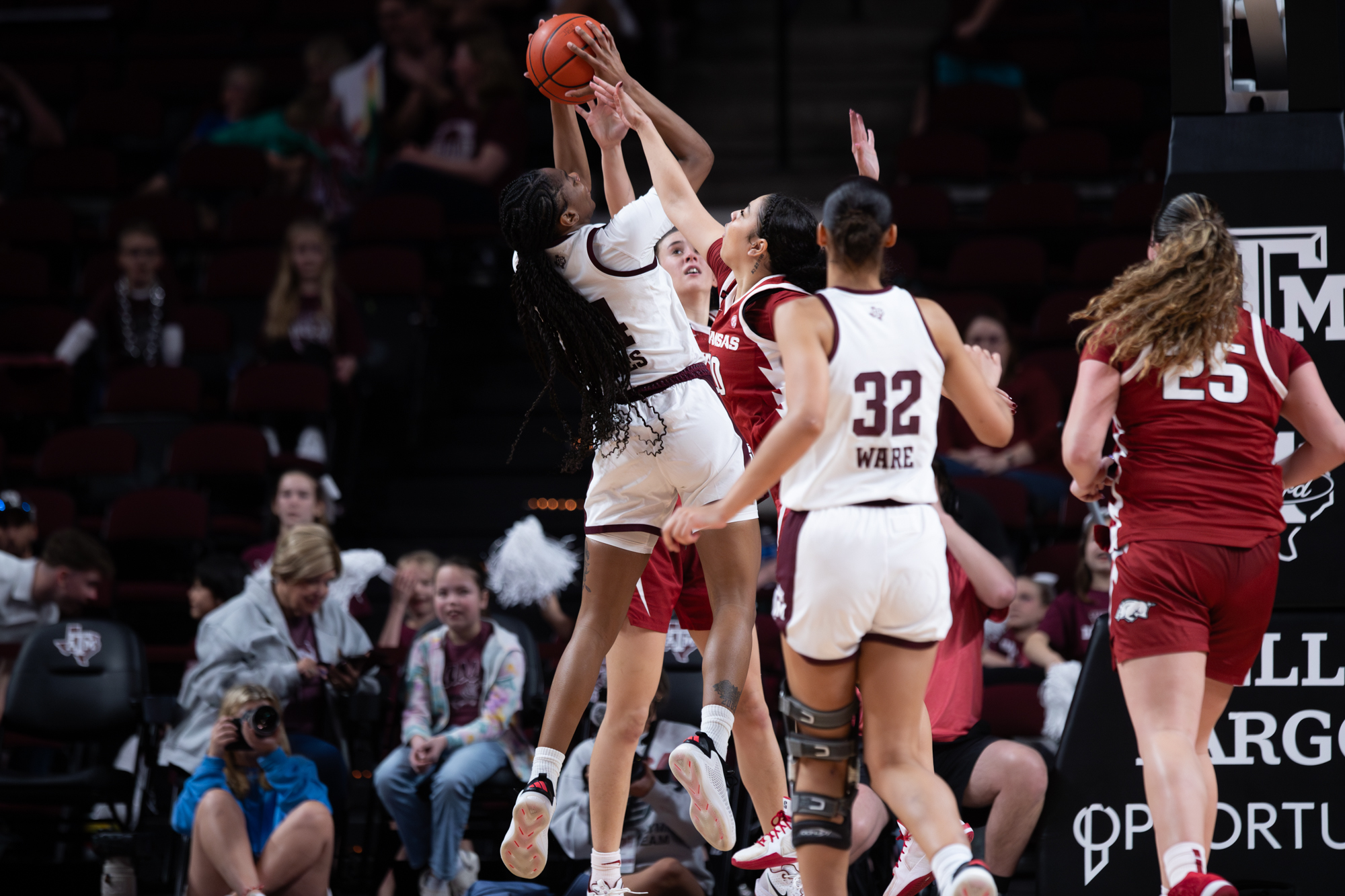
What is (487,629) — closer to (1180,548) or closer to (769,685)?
(769,685)

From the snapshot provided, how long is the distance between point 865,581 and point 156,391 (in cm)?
633

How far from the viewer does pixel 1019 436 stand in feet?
26.1

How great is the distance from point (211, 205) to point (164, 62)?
6.63ft

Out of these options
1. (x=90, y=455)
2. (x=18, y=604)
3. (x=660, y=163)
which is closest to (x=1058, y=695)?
(x=660, y=163)

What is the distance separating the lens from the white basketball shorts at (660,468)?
434 cm

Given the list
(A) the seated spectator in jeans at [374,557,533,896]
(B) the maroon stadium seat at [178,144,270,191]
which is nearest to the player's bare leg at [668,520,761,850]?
(A) the seated spectator in jeans at [374,557,533,896]

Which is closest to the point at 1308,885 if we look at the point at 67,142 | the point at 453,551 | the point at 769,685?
the point at 769,685

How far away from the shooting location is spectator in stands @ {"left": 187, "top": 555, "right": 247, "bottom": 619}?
269 inches

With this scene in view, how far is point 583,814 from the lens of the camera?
5.70m

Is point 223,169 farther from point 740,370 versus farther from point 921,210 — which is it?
point 740,370

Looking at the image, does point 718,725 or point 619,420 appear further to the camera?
point 619,420

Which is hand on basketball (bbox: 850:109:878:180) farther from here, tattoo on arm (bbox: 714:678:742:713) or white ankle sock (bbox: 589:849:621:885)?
white ankle sock (bbox: 589:849:621:885)

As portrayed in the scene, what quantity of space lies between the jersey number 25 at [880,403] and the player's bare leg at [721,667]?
947 millimetres

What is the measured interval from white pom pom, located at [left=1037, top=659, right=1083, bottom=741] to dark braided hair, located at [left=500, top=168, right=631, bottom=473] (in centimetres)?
247
